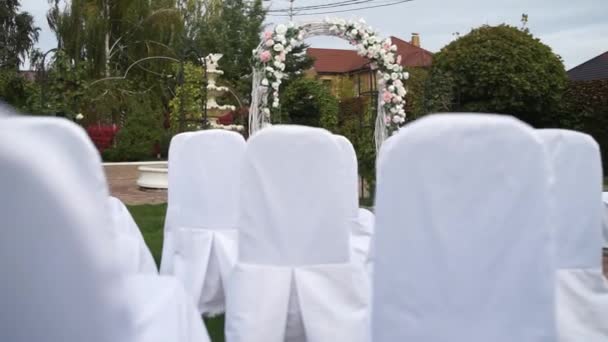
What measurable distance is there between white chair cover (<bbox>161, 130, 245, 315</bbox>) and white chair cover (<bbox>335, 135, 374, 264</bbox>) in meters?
0.70

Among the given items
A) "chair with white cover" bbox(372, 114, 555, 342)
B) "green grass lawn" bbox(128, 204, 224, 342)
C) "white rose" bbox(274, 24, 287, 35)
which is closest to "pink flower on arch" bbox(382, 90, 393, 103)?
"white rose" bbox(274, 24, 287, 35)

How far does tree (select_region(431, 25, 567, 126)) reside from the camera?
14.9 meters

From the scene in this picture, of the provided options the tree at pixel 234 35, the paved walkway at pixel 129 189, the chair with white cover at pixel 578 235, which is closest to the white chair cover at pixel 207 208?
the chair with white cover at pixel 578 235

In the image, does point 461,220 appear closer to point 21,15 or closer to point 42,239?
point 42,239

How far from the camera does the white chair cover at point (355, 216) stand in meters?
4.00

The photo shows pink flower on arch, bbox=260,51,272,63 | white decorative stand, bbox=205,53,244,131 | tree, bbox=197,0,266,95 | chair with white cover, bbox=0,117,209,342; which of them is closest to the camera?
chair with white cover, bbox=0,117,209,342

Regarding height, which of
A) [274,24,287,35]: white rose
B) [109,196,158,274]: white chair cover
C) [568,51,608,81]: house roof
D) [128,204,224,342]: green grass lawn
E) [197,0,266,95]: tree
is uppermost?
[197,0,266,95]: tree

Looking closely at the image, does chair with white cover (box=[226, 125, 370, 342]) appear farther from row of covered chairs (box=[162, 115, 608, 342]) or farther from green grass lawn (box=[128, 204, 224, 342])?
green grass lawn (box=[128, 204, 224, 342])

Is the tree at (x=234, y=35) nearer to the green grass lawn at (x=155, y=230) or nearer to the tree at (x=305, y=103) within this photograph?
the tree at (x=305, y=103)

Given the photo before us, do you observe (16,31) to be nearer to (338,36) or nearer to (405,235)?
(338,36)

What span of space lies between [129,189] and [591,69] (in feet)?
69.2

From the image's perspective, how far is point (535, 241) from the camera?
6.31ft

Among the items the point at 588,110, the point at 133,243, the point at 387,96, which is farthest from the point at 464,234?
the point at 588,110

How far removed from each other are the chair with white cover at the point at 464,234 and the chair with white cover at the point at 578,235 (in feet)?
4.33
